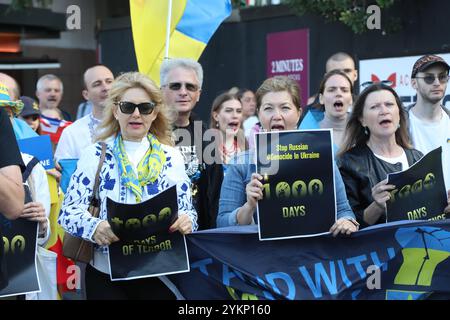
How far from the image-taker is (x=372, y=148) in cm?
529

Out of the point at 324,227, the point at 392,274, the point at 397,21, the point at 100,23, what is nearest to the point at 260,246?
the point at 324,227

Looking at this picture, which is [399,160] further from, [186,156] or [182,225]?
[182,225]

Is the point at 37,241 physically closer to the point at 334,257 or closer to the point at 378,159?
the point at 334,257

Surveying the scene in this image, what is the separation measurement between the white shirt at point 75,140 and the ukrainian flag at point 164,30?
84 cm

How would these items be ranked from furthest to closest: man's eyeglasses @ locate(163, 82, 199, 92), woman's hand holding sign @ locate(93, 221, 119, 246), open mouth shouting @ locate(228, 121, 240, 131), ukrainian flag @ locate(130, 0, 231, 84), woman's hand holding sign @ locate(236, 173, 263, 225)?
open mouth shouting @ locate(228, 121, 240, 131), ukrainian flag @ locate(130, 0, 231, 84), man's eyeglasses @ locate(163, 82, 199, 92), woman's hand holding sign @ locate(236, 173, 263, 225), woman's hand holding sign @ locate(93, 221, 119, 246)

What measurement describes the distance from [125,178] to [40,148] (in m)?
1.71

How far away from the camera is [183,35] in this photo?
24.3 ft

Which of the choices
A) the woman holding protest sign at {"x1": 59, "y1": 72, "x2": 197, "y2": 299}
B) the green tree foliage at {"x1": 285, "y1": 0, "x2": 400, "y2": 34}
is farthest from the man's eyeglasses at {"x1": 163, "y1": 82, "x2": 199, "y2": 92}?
the green tree foliage at {"x1": 285, "y1": 0, "x2": 400, "y2": 34}

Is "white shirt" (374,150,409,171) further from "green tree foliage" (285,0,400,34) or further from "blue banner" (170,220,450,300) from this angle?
"green tree foliage" (285,0,400,34)

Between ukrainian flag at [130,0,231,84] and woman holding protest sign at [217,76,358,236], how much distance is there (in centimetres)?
210

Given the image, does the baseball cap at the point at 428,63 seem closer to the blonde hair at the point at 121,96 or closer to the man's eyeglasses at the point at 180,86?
the man's eyeglasses at the point at 180,86

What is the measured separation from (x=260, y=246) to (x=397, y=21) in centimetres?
814

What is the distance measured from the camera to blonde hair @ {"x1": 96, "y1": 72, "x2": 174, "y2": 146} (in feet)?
15.8

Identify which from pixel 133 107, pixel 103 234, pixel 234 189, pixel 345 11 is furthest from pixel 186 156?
pixel 345 11
